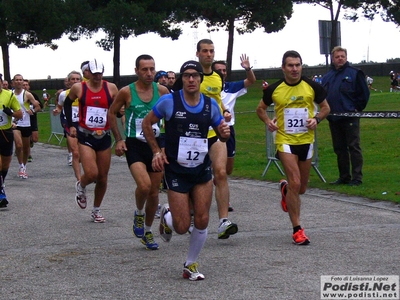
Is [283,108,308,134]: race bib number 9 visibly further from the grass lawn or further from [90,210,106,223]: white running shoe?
the grass lawn

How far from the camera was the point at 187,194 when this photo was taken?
7434mm

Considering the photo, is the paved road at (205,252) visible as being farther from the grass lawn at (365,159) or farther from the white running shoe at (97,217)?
the grass lawn at (365,159)

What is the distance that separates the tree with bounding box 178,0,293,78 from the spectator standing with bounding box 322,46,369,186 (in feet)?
164

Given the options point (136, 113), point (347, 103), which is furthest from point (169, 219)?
point (347, 103)

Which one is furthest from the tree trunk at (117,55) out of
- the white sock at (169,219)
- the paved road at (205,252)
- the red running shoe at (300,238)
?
the white sock at (169,219)

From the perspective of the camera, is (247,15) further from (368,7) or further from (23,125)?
(23,125)

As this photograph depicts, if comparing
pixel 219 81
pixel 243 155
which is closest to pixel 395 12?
pixel 243 155

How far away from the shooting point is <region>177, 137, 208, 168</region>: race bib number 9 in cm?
742

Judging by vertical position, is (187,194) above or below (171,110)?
below

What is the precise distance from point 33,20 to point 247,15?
17122 mm

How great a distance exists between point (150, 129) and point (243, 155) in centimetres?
1200

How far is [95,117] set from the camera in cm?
1059

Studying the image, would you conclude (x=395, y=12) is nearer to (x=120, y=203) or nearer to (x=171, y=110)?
(x=120, y=203)

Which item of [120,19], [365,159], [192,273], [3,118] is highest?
[120,19]
